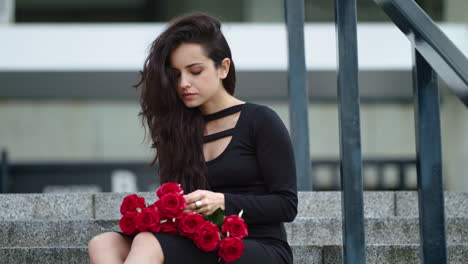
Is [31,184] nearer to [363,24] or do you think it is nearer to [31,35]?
[31,35]

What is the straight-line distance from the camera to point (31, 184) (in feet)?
34.4

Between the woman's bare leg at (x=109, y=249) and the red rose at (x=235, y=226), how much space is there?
0.34m

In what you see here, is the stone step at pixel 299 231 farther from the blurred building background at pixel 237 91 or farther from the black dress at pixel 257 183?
the blurred building background at pixel 237 91

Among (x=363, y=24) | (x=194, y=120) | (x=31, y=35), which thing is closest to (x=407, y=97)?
(x=363, y=24)

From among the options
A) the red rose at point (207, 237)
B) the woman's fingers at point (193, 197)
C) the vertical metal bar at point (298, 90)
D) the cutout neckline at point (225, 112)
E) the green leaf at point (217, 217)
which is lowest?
the red rose at point (207, 237)

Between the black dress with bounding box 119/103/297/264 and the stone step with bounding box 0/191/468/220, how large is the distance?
144 cm

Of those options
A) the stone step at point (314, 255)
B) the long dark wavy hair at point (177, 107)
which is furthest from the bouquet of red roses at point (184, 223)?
the stone step at point (314, 255)

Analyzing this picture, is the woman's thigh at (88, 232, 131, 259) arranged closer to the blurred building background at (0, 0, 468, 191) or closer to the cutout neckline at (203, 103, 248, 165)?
the cutout neckline at (203, 103, 248, 165)

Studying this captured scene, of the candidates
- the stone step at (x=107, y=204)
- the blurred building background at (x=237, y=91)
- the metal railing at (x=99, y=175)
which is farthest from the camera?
the blurred building background at (x=237, y=91)

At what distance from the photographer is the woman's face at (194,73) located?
3078mm

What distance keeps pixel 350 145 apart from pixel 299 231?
103 cm

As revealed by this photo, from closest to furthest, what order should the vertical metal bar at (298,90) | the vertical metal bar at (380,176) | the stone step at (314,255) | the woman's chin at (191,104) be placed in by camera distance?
1. the woman's chin at (191,104)
2. the stone step at (314,255)
3. the vertical metal bar at (298,90)
4. the vertical metal bar at (380,176)

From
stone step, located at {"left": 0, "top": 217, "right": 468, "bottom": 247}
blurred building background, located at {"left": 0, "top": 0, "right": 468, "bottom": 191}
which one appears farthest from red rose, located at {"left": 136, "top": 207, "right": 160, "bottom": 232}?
blurred building background, located at {"left": 0, "top": 0, "right": 468, "bottom": 191}

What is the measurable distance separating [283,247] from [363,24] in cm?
1182
